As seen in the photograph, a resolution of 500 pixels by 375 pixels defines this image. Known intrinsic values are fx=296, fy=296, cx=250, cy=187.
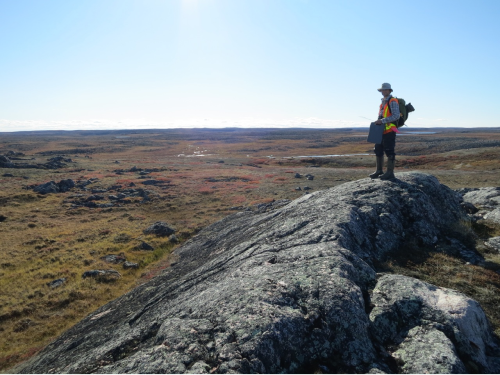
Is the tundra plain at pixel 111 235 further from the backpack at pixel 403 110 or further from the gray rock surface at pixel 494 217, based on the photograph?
the backpack at pixel 403 110

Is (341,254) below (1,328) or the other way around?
the other way around

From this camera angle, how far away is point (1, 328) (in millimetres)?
17312

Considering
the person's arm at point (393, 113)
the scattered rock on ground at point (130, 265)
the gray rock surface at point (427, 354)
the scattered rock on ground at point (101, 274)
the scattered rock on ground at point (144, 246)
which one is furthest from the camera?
the scattered rock on ground at point (144, 246)

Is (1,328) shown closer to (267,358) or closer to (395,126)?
(267,358)

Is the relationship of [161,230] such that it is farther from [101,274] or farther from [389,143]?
[389,143]

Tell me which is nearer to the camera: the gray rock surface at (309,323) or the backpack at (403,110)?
the gray rock surface at (309,323)

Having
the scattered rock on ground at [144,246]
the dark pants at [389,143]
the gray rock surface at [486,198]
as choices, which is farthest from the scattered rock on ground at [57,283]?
the gray rock surface at [486,198]

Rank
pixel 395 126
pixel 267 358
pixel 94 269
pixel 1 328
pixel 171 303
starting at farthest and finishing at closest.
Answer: pixel 94 269
pixel 1 328
pixel 395 126
pixel 171 303
pixel 267 358

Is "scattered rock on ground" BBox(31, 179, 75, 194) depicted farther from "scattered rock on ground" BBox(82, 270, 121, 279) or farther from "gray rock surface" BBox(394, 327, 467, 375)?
"gray rock surface" BBox(394, 327, 467, 375)

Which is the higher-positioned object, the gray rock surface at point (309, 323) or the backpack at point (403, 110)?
the backpack at point (403, 110)

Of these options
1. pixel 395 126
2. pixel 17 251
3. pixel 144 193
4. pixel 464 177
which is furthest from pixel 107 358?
pixel 464 177

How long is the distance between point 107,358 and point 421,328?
7.33m

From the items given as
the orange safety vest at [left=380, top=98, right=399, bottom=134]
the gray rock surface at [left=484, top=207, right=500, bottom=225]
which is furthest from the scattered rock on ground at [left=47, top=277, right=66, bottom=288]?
the gray rock surface at [left=484, top=207, right=500, bottom=225]

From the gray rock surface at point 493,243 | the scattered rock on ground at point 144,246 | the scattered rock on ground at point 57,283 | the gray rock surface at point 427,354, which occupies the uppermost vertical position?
the gray rock surface at point 493,243
